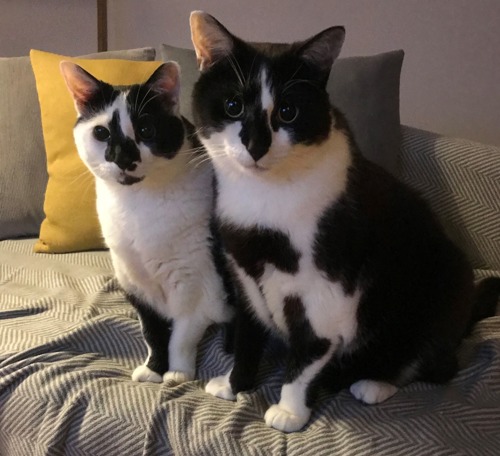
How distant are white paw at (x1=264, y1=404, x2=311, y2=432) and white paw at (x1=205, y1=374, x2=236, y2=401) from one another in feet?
0.36

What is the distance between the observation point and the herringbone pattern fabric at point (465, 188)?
1.47m

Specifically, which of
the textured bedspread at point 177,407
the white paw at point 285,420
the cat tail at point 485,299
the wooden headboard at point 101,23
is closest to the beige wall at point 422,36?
the wooden headboard at point 101,23

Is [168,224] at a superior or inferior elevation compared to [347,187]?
inferior

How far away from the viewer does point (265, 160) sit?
869mm

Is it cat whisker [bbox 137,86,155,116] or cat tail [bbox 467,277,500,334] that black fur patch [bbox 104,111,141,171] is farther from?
cat tail [bbox 467,277,500,334]

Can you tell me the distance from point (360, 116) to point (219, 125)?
27.5 inches

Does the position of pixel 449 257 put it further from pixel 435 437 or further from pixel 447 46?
pixel 447 46

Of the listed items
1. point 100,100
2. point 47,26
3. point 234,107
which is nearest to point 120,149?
point 100,100

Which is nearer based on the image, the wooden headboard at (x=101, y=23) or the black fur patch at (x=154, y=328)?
the black fur patch at (x=154, y=328)

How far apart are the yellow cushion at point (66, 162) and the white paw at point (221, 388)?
2.40 ft

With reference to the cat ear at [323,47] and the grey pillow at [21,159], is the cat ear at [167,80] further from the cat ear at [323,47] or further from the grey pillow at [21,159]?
the grey pillow at [21,159]

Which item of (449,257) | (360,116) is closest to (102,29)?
(360,116)

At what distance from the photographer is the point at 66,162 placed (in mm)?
1646

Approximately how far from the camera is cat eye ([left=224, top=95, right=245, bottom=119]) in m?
0.90
